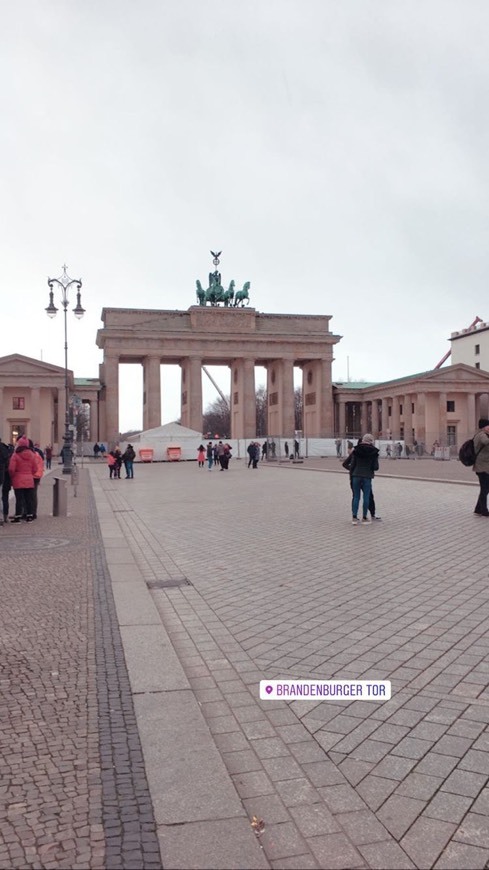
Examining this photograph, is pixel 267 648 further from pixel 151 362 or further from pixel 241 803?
pixel 151 362

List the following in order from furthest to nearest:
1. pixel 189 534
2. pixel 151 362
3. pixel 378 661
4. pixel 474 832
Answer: pixel 151 362
pixel 189 534
pixel 378 661
pixel 474 832

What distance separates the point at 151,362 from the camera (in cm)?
7925

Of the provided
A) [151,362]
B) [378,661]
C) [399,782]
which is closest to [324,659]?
[378,661]

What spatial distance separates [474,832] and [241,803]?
0.96m

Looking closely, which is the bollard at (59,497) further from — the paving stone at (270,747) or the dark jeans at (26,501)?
the paving stone at (270,747)

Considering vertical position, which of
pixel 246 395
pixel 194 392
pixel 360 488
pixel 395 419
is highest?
pixel 194 392

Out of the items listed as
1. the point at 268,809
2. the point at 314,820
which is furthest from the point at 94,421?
the point at 314,820

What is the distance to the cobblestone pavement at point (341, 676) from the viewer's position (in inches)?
113

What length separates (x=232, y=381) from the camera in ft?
288

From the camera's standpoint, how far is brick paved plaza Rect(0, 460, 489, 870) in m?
2.85

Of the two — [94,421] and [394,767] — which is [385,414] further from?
[394,767]

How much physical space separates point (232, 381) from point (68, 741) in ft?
277

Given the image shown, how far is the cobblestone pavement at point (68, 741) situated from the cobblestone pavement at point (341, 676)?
202 mm

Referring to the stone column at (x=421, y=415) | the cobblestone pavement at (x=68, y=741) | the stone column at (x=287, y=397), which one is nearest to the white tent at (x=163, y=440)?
the stone column at (x=287, y=397)
